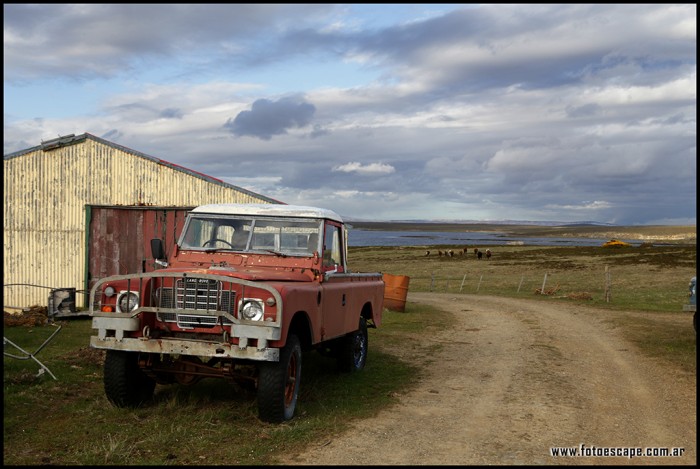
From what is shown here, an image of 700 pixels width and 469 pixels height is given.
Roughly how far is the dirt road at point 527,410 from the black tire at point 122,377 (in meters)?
2.49

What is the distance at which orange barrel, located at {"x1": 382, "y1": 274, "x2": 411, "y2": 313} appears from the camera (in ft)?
70.7

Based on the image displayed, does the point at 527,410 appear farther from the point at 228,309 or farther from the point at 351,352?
the point at 228,309

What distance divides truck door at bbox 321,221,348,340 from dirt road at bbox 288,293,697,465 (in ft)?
4.38

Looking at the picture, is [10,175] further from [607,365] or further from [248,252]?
[607,365]

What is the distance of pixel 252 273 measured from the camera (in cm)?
811

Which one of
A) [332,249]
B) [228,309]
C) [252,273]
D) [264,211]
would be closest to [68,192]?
[264,211]

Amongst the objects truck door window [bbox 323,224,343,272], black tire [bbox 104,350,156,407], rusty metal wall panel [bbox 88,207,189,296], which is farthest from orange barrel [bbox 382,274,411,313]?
black tire [bbox 104,350,156,407]

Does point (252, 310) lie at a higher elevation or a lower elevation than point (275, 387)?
higher

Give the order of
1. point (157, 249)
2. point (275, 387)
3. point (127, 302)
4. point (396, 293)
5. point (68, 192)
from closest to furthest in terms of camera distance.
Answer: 1. point (275, 387)
2. point (127, 302)
3. point (157, 249)
4. point (68, 192)
5. point (396, 293)

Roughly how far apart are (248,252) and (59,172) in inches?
479

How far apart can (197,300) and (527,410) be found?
4.23 meters

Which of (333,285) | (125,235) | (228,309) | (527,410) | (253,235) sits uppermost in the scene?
(253,235)

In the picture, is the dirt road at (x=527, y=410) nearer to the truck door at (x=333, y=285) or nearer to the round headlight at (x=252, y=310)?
the truck door at (x=333, y=285)

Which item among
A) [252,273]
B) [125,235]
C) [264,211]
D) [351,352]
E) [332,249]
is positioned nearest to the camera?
[252,273]
